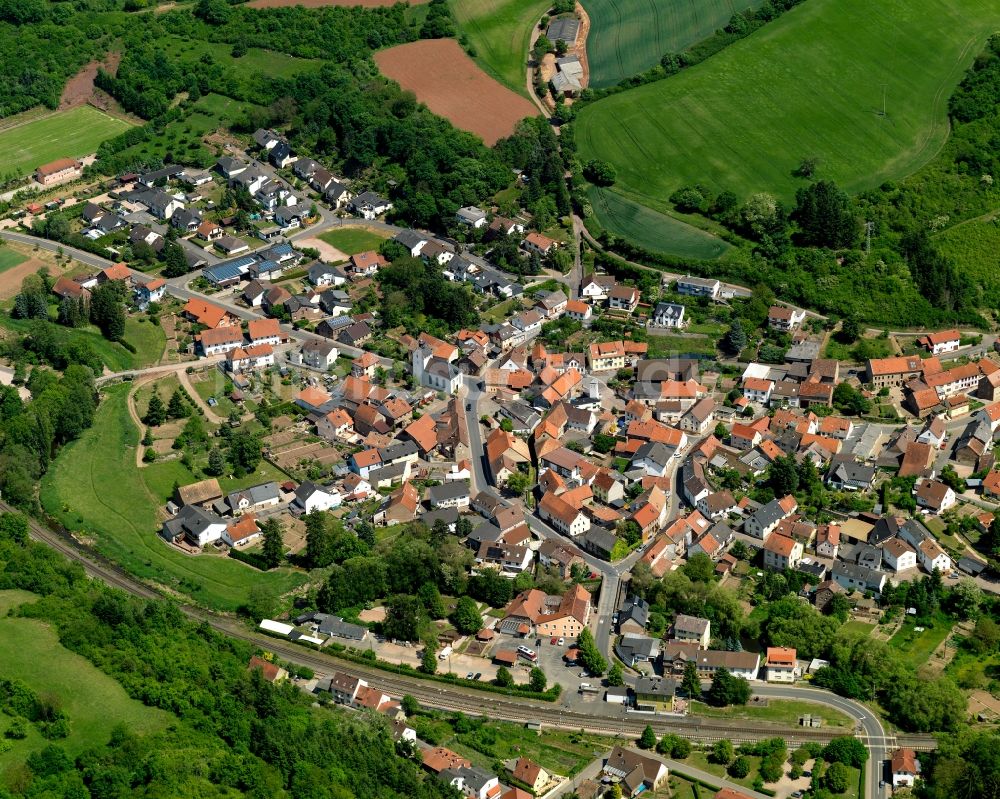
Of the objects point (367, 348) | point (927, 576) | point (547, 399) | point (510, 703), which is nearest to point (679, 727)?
point (510, 703)

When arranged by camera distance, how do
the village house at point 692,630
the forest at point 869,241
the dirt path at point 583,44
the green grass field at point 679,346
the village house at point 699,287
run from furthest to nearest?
the dirt path at point 583,44, the village house at point 699,287, the forest at point 869,241, the green grass field at point 679,346, the village house at point 692,630

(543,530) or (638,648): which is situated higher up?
(543,530)

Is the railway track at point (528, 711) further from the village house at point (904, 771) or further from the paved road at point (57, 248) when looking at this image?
the paved road at point (57, 248)

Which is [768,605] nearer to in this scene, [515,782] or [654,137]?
[515,782]

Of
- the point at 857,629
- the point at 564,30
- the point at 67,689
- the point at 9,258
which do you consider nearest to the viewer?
the point at 67,689

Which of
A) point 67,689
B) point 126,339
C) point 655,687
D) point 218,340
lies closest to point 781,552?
point 655,687

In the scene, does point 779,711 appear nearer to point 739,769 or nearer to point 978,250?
point 739,769

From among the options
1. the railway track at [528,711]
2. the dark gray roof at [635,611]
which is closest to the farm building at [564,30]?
the dark gray roof at [635,611]
